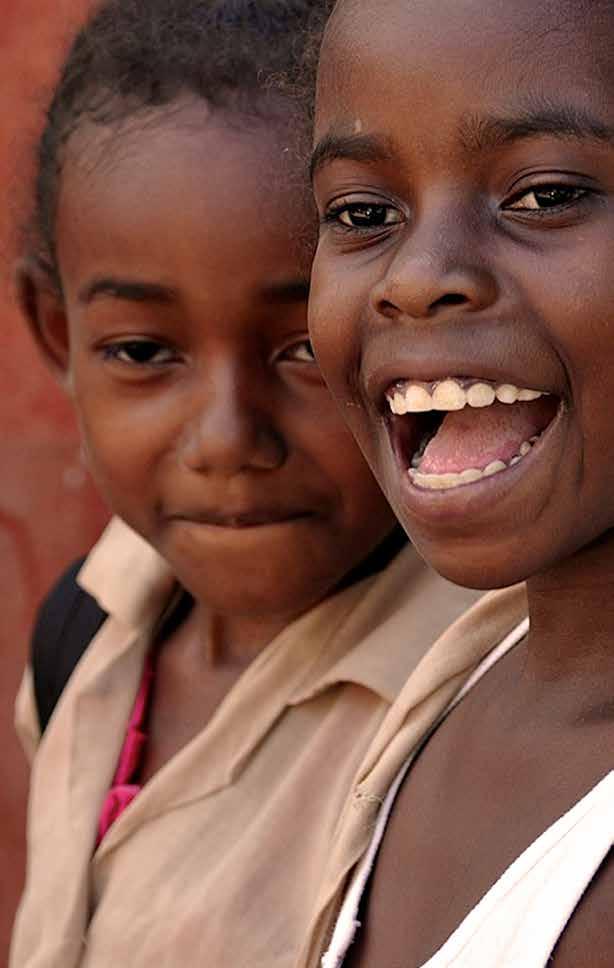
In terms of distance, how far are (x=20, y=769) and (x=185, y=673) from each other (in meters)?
1.07

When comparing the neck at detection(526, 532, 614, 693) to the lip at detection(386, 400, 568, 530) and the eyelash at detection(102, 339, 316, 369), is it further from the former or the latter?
the eyelash at detection(102, 339, 316, 369)

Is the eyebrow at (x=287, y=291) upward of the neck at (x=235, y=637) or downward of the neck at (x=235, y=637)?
upward

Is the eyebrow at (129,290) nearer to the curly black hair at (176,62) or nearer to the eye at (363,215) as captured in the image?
the curly black hair at (176,62)

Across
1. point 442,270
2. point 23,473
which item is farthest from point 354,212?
point 23,473

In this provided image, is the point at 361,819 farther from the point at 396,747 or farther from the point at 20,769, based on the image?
the point at 20,769

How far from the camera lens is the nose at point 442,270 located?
3.96 ft

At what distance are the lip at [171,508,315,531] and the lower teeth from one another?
1.36ft

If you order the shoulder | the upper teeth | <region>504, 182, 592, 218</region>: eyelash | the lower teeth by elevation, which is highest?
<region>504, 182, 592, 218</region>: eyelash

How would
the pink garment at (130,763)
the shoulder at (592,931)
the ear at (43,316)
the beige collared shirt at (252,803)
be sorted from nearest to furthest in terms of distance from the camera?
the shoulder at (592,931), the beige collared shirt at (252,803), the pink garment at (130,763), the ear at (43,316)

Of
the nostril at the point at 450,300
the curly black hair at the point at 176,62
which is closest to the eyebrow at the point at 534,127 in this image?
the nostril at the point at 450,300

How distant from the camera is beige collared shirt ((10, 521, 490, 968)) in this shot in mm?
1619

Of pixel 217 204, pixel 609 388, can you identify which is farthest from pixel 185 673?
pixel 609 388

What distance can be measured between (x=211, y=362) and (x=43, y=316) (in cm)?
41

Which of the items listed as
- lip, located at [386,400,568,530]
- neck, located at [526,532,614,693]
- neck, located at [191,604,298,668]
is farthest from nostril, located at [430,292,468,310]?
neck, located at [191,604,298,668]
